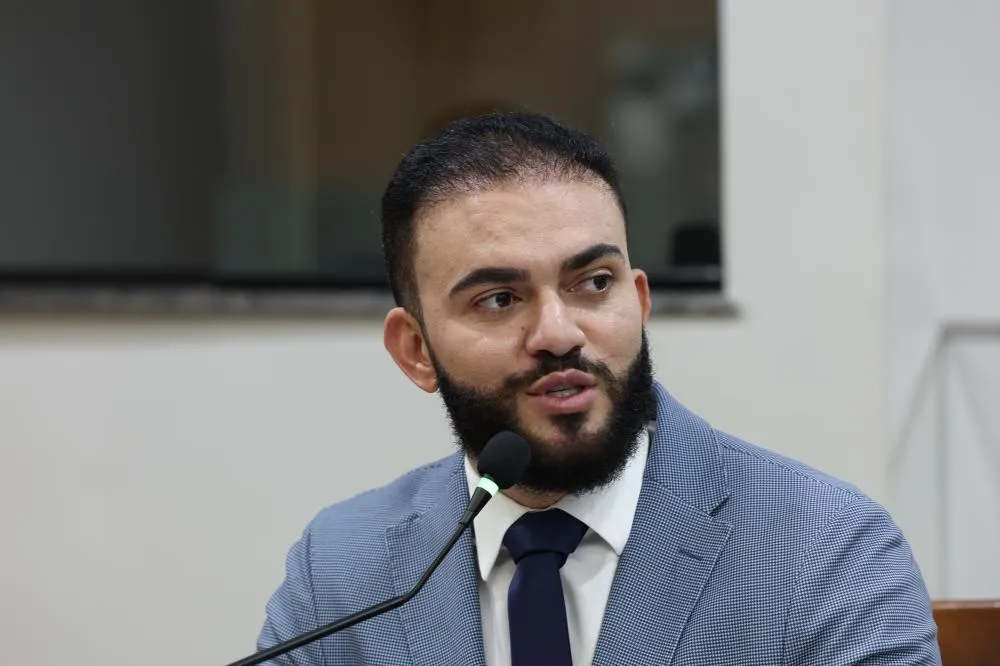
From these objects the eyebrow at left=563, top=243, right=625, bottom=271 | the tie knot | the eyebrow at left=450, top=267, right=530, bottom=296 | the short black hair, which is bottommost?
the tie knot

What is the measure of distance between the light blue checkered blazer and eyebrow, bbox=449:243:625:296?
30cm

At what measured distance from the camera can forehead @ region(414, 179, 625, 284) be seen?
148 centimetres

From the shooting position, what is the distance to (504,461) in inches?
53.0

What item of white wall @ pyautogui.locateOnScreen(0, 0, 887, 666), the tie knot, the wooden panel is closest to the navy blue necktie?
the tie knot

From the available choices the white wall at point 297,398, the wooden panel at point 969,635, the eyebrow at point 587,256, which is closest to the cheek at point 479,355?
the eyebrow at point 587,256

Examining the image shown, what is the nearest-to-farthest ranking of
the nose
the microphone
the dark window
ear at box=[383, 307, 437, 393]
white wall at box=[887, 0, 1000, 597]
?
the microphone
the nose
ear at box=[383, 307, 437, 393]
the dark window
white wall at box=[887, 0, 1000, 597]

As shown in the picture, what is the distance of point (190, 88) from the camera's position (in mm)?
3309

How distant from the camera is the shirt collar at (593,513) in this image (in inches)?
61.3

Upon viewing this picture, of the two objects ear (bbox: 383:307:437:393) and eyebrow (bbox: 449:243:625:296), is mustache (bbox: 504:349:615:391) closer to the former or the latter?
eyebrow (bbox: 449:243:625:296)

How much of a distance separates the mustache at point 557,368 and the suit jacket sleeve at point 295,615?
0.50 meters

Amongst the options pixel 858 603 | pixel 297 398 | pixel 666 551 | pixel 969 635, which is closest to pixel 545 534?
pixel 666 551

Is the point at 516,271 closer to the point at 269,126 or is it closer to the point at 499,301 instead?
the point at 499,301

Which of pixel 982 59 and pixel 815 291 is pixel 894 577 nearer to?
pixel 815 291

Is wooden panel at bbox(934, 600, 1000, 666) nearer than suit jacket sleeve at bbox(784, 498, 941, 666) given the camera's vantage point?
No
